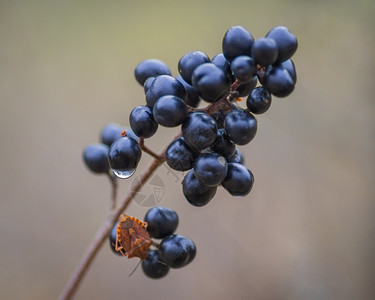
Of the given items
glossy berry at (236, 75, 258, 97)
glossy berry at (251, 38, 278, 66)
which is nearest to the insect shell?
glossy berry at (236, 75, 258, 97)

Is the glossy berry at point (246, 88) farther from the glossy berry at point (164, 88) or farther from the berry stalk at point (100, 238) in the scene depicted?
the berry stalk at point (100, 238)

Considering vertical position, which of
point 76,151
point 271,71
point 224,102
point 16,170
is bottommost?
point 16,170

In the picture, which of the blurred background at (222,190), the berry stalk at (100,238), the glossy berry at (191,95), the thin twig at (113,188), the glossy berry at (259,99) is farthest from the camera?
the blurred background at (222,190)

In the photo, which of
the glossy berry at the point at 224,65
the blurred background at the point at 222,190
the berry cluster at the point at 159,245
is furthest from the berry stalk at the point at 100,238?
the blurred background at the point at 222,190

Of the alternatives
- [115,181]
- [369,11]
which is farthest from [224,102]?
[369,11]

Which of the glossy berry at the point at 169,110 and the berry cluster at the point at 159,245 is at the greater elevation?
the glossy berry at the point at 169,110

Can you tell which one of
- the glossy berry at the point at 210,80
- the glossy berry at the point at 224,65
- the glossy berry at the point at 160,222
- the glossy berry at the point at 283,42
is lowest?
the glossy berry at the point at 160,222

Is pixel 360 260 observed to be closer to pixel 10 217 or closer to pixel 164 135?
pixel 164 135
